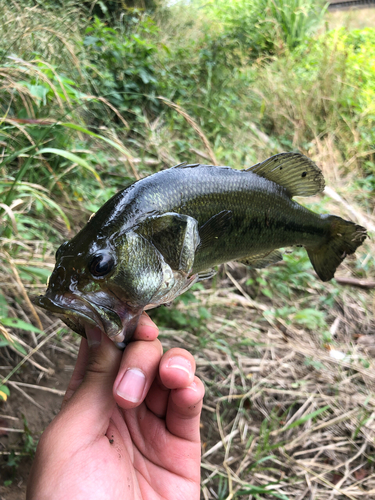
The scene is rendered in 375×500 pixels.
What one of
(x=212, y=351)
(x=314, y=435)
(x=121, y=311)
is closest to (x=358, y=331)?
(x=314, y=435)

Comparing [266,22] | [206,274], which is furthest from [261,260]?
[266,22]

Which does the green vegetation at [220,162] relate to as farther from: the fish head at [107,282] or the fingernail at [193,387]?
the fingernail at [193,387]

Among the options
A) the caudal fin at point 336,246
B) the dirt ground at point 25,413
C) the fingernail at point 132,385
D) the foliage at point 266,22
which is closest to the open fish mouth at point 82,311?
the fingernail at point 132,385

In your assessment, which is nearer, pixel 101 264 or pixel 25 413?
pixel 101 264

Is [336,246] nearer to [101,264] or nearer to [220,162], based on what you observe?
[101,264]

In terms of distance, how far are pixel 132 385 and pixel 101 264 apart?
17.4 inches

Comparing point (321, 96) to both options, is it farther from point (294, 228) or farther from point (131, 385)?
point (131, 385)

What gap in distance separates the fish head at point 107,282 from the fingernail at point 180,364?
0.96 feet

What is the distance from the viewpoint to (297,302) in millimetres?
3445

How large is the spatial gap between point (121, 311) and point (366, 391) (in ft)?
8.64

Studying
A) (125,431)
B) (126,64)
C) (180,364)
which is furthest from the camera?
(126,64)

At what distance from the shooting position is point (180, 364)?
1137 mm

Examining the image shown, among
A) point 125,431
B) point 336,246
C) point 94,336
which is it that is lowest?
point 125,431

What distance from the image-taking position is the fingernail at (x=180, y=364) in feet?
3.71
